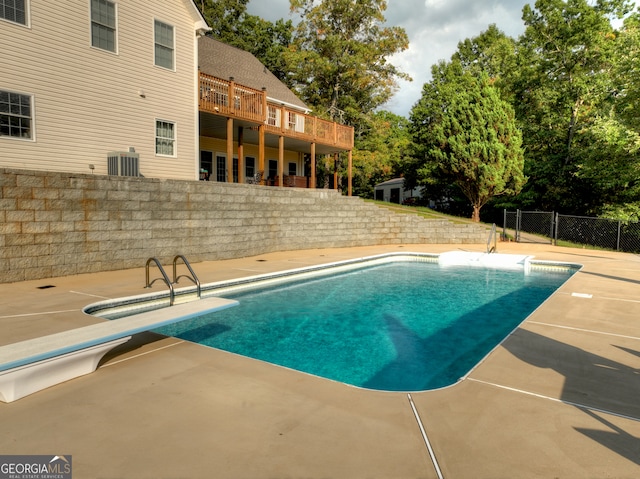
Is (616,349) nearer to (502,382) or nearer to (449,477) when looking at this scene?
(502,382)

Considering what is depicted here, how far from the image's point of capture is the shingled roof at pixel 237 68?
18.5 m

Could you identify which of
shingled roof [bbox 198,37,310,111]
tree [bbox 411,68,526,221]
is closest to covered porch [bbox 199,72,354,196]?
shingled roof [bbox 198,37,310,111]

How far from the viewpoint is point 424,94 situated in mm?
31484

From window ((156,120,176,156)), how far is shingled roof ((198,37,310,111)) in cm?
566

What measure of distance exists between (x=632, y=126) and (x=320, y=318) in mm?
19761

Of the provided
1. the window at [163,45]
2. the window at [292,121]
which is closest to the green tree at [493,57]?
the window at [292,121]

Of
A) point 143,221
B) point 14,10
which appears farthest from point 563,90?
point 14,10

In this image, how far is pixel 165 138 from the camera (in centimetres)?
1313

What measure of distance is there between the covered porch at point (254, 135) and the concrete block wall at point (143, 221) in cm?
256

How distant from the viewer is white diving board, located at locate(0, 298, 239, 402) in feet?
10.5

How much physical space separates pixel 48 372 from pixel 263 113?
1397 cm

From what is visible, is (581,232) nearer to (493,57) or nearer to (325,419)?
(493,57)

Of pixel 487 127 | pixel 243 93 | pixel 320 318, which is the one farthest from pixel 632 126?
pixel 320 318

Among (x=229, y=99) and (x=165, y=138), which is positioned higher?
(x=229, y=99)
